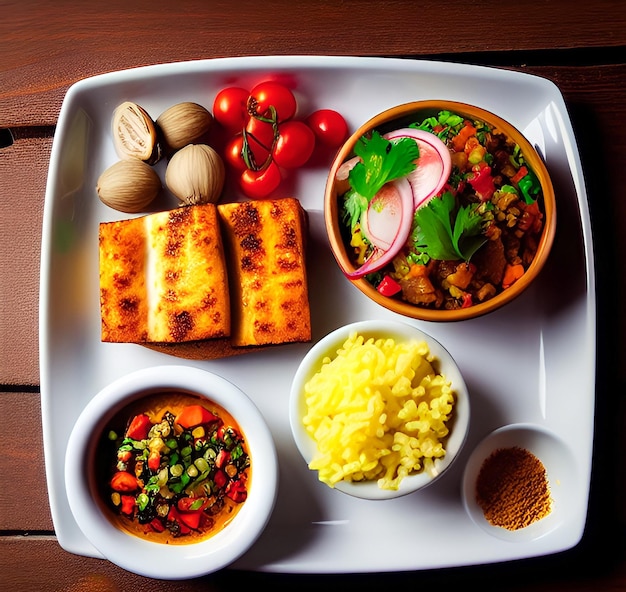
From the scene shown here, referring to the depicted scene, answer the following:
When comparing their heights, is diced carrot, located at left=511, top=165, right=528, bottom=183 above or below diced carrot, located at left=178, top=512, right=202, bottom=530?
above

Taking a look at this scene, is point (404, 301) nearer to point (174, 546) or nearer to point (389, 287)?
point (389, 287)

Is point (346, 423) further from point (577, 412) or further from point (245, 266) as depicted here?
point (577, 412)

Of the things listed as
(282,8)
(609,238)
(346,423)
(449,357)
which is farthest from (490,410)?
(282,8)

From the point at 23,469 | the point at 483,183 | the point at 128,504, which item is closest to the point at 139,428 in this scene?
the point at 128,504

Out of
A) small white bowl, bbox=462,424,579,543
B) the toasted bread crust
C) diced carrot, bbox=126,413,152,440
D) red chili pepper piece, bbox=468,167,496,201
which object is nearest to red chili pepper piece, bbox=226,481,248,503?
diced carrot, bbox=126,413,152,440

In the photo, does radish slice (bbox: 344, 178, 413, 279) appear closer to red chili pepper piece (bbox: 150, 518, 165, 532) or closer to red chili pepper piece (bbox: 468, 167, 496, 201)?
red chili pepper piece (bbox: 468, 167, 496, 201)
